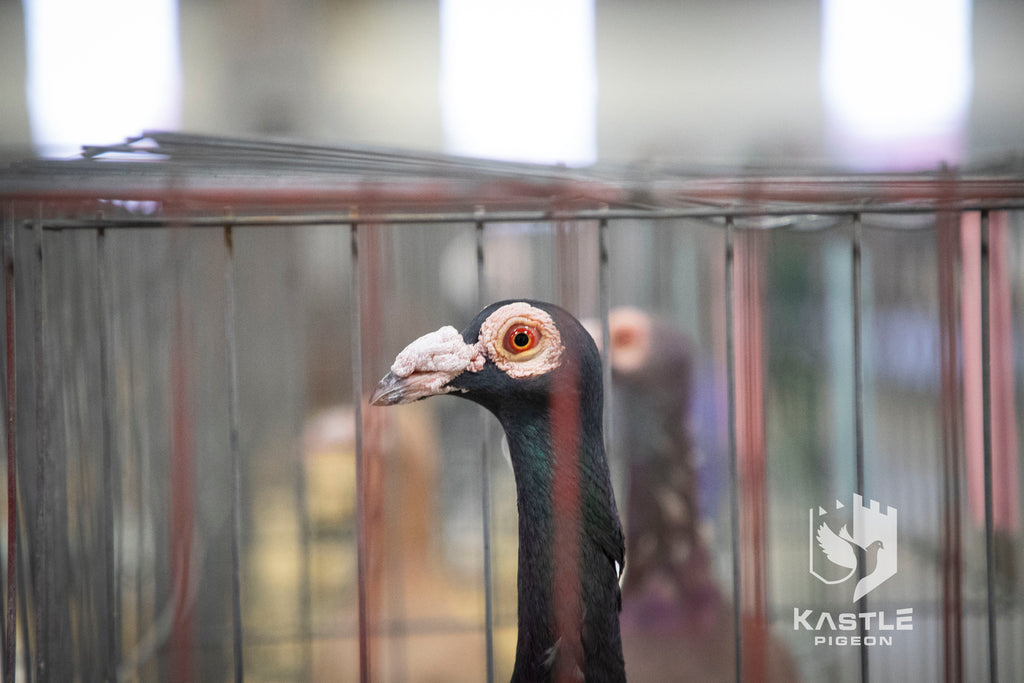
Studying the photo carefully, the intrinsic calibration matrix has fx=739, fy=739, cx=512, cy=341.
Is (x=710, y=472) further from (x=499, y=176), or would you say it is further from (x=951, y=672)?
(x=499, y=176)

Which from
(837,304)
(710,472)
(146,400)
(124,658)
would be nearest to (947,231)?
(837,304)

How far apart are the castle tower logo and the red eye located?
0.52m

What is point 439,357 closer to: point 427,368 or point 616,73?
point 427,368

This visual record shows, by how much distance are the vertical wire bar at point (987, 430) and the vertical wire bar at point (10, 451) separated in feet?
3.81

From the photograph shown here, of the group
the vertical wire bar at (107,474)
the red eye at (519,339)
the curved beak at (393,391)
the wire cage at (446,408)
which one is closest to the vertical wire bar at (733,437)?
the wire cage at (446,408)

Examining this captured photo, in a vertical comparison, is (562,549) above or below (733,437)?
below

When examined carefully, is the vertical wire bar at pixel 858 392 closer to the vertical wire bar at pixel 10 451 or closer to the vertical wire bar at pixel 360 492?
the vertical wire bar at pixel 360 492

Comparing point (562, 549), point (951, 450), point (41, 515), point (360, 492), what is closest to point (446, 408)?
point (360, 492)

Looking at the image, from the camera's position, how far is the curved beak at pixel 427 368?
83 centimetres

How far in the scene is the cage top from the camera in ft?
2.62

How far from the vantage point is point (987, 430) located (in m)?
0.94

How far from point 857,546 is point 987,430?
22 centimetres

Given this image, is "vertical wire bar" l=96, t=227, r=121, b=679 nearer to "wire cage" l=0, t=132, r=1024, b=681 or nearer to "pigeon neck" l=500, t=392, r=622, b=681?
"wire cage" l=0, t=132, r=1024, b=681

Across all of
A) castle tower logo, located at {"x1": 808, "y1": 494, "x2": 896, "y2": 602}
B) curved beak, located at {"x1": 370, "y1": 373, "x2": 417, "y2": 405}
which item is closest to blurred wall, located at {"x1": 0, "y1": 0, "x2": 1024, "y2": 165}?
curved beak, located at {"x1": 370, "y1": 373, "x2": 417, "y2": 405}
